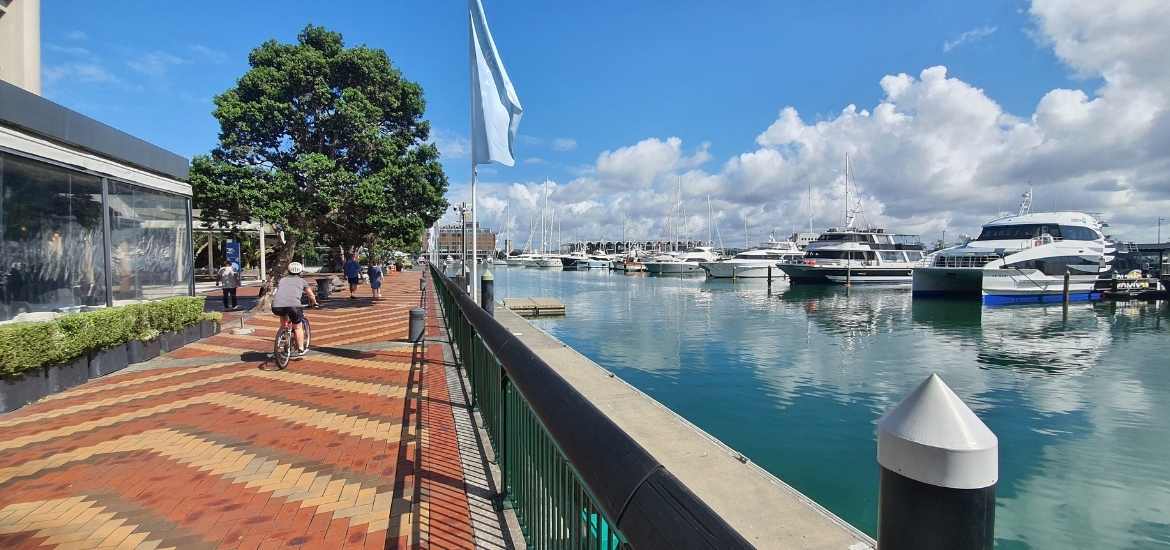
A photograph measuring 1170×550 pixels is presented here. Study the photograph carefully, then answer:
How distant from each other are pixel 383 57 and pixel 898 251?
181 ft

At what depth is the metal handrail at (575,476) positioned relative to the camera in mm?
1259

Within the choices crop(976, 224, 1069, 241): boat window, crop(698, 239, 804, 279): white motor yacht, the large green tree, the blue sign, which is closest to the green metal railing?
the large green tree

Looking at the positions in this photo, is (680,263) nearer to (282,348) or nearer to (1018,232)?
(1018,232)

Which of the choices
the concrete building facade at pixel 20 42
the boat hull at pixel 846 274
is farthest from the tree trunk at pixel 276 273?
the boat hull at pixel 846 274

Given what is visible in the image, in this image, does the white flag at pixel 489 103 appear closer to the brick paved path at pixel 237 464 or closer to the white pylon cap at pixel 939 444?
the brick paved path at pixel 237 464

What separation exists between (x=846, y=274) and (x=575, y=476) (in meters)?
54.7

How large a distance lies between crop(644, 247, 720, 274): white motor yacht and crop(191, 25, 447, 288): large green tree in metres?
64.8

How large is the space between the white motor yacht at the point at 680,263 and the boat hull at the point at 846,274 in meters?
27.2

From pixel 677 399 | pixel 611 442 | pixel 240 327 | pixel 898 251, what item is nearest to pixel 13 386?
pixel 240 327

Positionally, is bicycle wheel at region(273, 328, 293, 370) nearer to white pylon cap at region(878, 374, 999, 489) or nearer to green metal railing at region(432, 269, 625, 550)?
green metal railing at region(432, 269, 625, 550)

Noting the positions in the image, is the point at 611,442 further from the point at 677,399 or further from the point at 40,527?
the point at 677,399

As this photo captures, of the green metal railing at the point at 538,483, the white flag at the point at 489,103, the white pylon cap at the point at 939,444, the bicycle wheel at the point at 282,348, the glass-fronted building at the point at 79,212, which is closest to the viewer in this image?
the white pylon cap at the point at 939,444

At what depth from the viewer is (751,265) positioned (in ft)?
222

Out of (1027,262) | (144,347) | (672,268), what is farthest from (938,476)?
(672,268)
